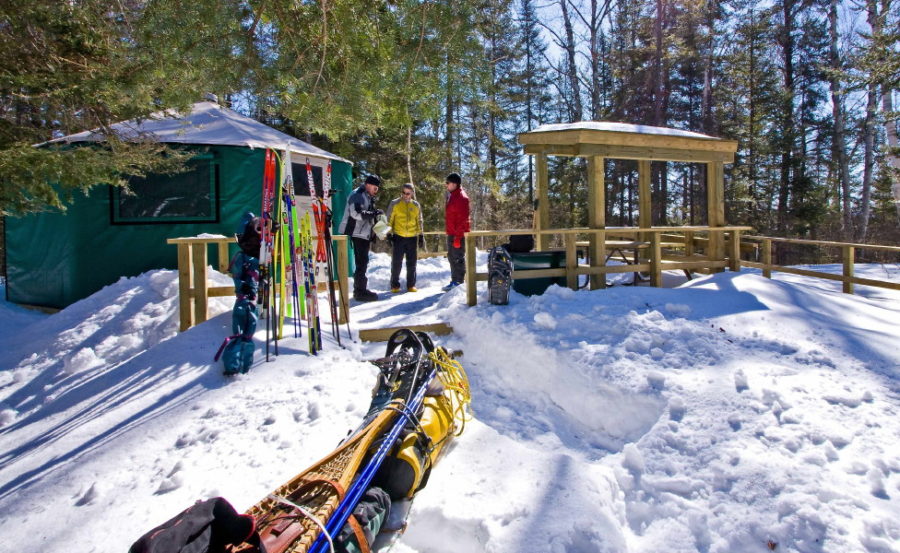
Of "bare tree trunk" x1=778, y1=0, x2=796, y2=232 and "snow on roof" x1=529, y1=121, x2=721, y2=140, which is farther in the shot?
"bare tree trunk" x1=778, y1=0, x2=796, y2=232

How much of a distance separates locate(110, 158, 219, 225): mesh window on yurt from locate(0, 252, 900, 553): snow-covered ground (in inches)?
99.6

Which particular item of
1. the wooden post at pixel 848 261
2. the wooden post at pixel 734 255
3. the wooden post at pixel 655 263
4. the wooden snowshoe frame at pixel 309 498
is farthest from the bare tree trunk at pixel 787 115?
the wooden snowshoe frame at pixel 309 498

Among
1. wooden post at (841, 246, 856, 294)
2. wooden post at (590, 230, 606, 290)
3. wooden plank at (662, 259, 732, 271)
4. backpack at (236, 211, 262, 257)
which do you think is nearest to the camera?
backpack at (236, 211, 262, 257)

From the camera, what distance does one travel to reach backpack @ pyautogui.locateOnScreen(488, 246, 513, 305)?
5428mm

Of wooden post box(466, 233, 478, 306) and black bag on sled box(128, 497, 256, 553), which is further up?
wooden post box(466, 233, 478, 306)

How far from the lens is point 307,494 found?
2.00 m

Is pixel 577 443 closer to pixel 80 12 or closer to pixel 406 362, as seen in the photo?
pixel 406 362

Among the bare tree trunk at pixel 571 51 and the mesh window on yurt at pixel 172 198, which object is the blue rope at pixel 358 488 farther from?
the bare tree trunk at pixel 571 51

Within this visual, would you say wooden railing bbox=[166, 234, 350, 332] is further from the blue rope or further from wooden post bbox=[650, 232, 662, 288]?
wooden post bbox=[650, 232, 662, 288]

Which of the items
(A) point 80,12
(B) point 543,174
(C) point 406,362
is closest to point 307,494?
(C) point 406,362

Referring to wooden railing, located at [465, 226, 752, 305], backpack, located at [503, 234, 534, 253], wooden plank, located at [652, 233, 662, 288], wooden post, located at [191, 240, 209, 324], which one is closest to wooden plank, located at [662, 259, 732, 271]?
wooden railing, located at [465, 226, 752, 305]

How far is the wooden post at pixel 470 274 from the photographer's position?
5590 millimetres

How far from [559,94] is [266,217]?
70.7 ft

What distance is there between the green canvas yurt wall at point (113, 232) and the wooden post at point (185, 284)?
258 cm
